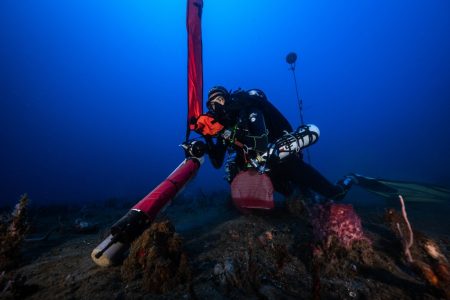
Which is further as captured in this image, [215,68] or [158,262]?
[215,68]

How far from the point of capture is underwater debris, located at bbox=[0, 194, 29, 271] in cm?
351

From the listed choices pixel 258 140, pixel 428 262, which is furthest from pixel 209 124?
pixel 428 262

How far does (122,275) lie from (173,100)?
15061cm

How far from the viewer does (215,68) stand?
139m

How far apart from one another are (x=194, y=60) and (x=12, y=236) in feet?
17.8

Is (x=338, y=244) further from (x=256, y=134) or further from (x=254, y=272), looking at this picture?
(x=256, y=134)

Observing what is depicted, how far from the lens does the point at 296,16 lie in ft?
425

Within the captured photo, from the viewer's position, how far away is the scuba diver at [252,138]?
15.6ft

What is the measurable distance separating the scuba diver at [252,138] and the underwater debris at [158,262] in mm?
2326

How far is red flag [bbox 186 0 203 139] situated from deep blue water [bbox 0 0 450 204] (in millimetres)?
87860

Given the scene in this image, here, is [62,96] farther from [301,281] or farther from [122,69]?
[301,281]

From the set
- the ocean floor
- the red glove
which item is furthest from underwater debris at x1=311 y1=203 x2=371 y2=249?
the red glove

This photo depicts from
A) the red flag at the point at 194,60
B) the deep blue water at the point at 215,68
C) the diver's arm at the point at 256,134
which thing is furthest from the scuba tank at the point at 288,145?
the deep blue water at the point at 215,68

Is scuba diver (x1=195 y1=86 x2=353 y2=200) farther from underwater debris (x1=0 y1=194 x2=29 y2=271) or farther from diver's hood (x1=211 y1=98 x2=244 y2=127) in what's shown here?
underwater debris (x1=0 y1=194 x2=29 y2=271)
